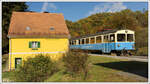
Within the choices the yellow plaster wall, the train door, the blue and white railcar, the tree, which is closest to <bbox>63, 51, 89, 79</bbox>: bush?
the yellow plaster wall

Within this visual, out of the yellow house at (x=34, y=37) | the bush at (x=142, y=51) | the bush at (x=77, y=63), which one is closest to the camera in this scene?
the bush at (x=77, y=63)

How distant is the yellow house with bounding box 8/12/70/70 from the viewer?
56.5 ft

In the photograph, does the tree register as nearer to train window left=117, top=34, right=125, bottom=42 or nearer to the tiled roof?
the tiled roof

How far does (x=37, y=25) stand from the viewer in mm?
19797

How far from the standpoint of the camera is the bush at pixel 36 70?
9.24 meters

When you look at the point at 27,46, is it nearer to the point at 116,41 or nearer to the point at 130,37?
the point at 116,41

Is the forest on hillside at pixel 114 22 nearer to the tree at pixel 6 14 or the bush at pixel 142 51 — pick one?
the bush at pixel 142 51

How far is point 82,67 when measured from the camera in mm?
8250

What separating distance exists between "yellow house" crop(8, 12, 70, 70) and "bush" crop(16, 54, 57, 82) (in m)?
5.68

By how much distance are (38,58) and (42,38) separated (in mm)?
7913

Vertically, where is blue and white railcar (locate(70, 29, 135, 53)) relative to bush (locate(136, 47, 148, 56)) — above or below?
above

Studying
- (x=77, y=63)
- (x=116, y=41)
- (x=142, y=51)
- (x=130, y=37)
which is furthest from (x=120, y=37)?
(x=77, y=63)

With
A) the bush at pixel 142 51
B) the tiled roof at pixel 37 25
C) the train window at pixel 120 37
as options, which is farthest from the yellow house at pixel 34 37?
the bush at pixel 142 51

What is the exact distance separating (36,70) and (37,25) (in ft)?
36.4
